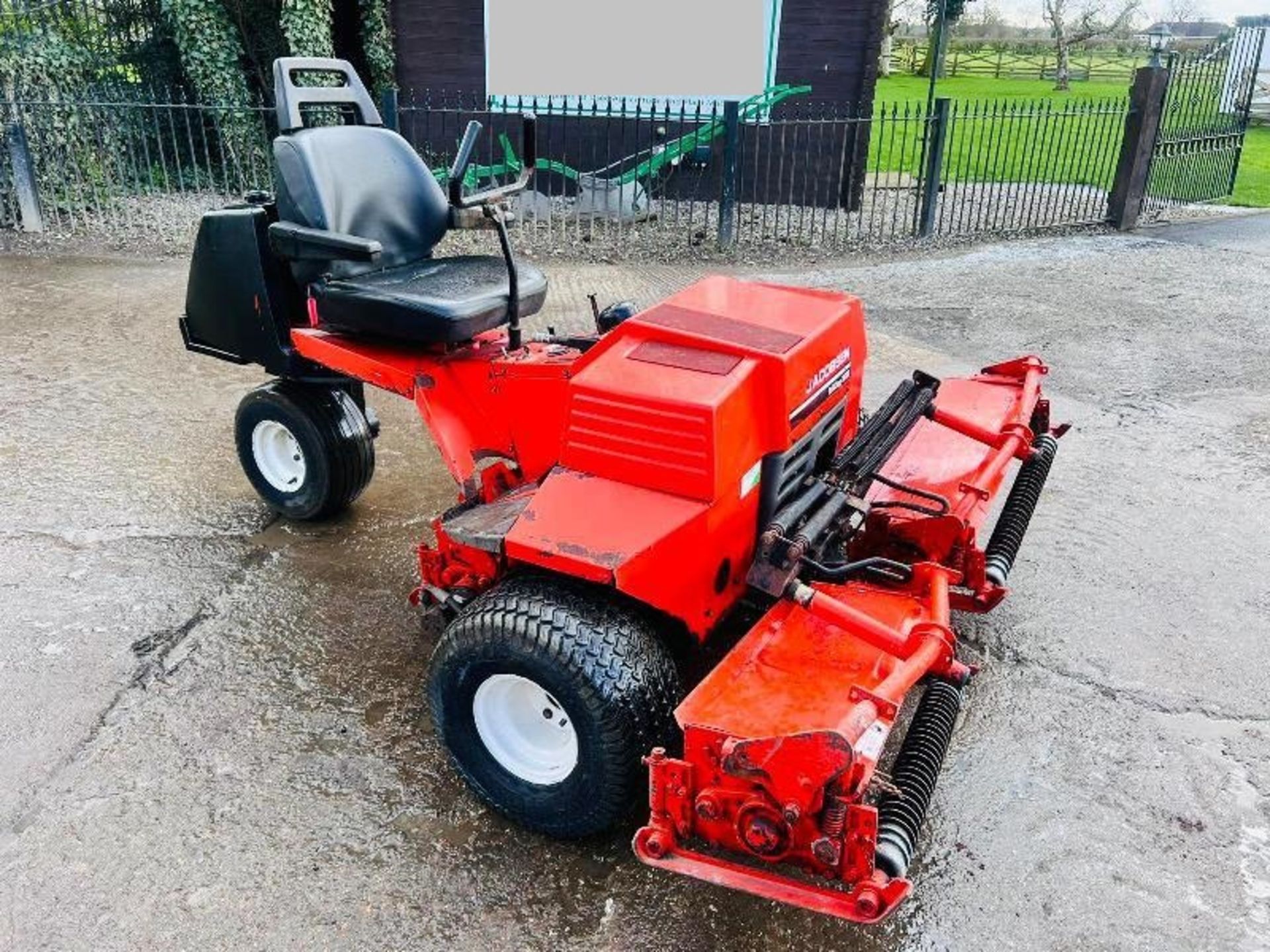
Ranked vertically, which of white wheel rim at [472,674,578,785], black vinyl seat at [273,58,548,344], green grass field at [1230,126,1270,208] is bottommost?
white wheel rim at [472,674,578,785]

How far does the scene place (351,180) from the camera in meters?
3.64

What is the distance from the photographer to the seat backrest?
3480 mm

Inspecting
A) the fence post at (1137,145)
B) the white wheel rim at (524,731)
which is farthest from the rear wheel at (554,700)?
Answer: the fence post at (1137,145)

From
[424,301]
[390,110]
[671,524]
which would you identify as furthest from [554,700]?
[390,110]

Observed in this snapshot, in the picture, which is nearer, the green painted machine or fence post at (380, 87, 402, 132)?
fence post at (380, 87, 402, 132)

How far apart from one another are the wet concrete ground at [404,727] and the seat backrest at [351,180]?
1.10 m

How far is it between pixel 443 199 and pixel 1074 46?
113ft

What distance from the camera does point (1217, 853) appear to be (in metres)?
2.57

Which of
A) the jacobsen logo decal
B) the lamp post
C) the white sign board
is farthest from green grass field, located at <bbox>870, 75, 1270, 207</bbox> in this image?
the jacobsen logo decal

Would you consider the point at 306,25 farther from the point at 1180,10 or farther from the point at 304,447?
the point at 1180,10

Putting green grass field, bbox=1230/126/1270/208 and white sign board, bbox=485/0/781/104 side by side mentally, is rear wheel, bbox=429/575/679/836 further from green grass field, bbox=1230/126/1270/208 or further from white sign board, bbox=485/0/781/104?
green grass field, bbox=1230/126/1270/208

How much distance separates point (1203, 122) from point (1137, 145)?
5.28 feet

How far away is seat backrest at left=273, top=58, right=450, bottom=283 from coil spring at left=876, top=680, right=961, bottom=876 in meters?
2.40

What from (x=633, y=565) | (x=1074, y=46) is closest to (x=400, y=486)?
(x=633, y=565)
